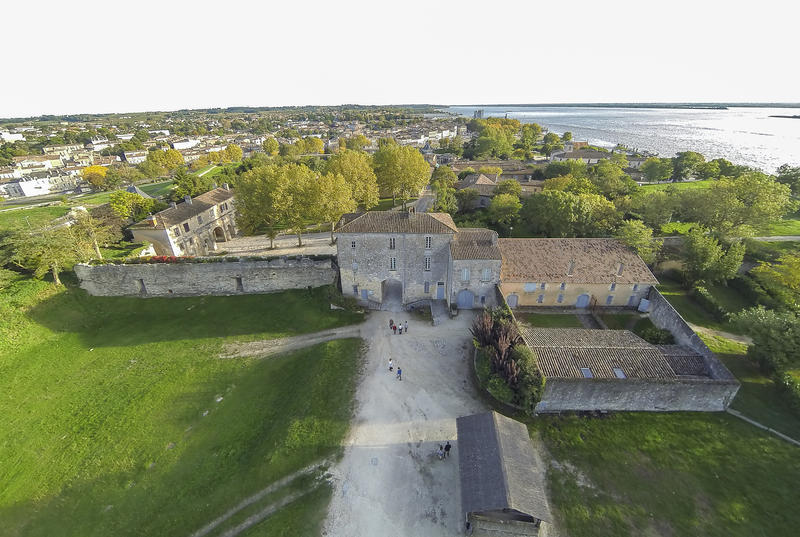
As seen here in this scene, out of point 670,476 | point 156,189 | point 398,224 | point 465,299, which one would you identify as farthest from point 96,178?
point 670,476

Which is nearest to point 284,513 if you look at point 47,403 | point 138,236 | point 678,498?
point 678,498

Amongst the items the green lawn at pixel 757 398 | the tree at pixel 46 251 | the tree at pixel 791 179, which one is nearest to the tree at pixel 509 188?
the green lawn at pixel 757 398

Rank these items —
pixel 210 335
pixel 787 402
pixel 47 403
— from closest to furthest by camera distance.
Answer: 1. pixel 787 402
2. pixel 47 403
3. pixel 210 335

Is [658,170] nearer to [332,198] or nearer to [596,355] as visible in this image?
[596,355]

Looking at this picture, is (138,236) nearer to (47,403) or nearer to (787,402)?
(47,403)

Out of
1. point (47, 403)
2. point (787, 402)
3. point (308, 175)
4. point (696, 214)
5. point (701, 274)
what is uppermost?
point (308, 175)

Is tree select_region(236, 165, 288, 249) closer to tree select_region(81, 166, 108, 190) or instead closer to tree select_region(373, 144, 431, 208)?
tree select_region(373, 144, 431, 208)

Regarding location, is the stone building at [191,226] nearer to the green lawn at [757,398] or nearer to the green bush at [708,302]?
the green lawn at [757,398]
